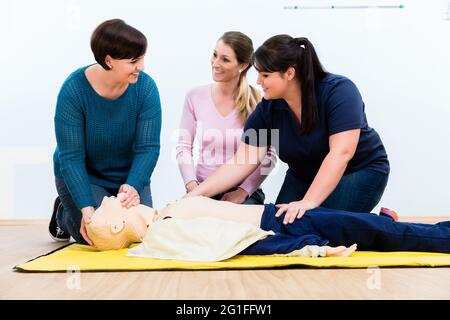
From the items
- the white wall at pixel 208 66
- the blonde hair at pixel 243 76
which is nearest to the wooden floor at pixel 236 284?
the blonde hair at pixel 243 76

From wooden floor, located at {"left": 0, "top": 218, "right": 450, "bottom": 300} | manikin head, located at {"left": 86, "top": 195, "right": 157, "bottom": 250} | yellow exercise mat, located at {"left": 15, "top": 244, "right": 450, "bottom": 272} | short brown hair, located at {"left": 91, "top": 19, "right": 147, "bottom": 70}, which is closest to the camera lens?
wooden floor, located at {"left": 0, "top": 218, "right": 450, "bottom": 300}

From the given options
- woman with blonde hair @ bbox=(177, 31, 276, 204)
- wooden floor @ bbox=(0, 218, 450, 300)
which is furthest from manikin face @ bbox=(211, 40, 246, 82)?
wooden floor @ bbox=(0, 218, 450, 300)

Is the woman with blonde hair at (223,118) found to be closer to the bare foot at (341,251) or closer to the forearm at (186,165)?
the forearm at (186,165)

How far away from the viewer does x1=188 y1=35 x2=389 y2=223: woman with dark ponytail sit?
227 centimetres

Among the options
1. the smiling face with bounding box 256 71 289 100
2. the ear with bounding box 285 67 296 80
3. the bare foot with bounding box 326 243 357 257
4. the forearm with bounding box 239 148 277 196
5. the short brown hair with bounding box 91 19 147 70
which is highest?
the short brown hair with bounding box 91 19 147 70

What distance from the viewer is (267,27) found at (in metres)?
3.91

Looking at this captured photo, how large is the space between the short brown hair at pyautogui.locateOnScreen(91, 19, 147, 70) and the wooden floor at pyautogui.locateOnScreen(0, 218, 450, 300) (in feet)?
2.56

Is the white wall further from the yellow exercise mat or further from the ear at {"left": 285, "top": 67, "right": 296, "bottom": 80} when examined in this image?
the yellow exercise mat

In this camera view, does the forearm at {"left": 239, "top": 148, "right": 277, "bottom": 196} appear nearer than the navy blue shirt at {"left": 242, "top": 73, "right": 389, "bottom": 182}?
No

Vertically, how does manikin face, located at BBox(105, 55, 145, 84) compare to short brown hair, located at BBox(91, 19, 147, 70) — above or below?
below

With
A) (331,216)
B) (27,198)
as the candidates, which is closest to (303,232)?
(331,216)

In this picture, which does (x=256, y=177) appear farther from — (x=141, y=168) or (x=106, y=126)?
(x=106, y=126)

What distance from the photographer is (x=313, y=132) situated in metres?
2.38
